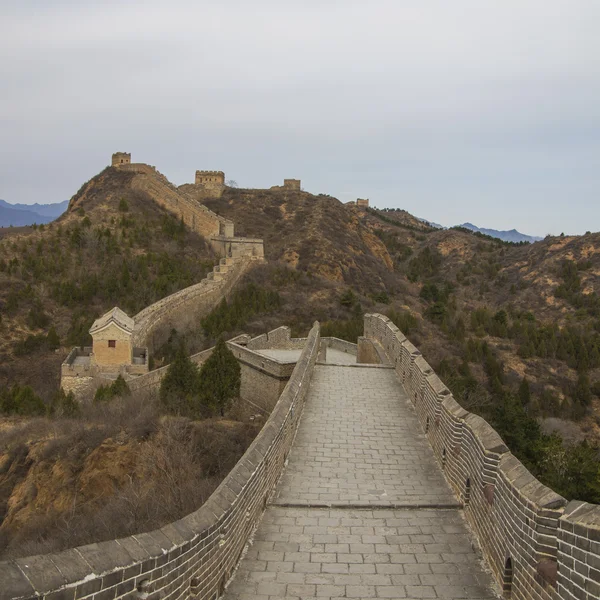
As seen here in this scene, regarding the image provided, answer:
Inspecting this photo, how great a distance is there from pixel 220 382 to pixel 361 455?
38.1ft

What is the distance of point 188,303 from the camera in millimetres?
32844

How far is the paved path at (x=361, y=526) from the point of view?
16.1 ft

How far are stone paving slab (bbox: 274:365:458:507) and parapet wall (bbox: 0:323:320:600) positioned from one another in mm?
1104

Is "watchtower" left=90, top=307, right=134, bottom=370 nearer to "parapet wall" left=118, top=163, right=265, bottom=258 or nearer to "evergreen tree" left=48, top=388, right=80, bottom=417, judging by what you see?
"evergreen tree" left=48, top=388, right=80, bottom=417

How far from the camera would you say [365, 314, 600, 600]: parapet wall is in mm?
3611

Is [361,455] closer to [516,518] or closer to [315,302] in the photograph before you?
[516,518]

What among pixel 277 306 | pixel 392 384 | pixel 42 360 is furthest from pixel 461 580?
pixel 277 306

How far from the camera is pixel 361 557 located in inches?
212

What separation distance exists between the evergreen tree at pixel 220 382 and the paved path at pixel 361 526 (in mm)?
9645

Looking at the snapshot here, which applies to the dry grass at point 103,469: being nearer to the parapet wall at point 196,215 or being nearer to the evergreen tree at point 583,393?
the evergreen tree at point 583,393

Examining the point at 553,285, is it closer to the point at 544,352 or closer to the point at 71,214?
the point at 544,352

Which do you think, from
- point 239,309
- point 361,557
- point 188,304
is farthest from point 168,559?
point 239,309

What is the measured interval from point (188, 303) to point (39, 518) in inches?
752

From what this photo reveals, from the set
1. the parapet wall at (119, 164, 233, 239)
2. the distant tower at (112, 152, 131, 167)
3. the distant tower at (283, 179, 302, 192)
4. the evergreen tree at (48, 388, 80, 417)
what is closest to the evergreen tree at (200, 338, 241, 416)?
the evergreen tree at (48, 388, 80, 417)
